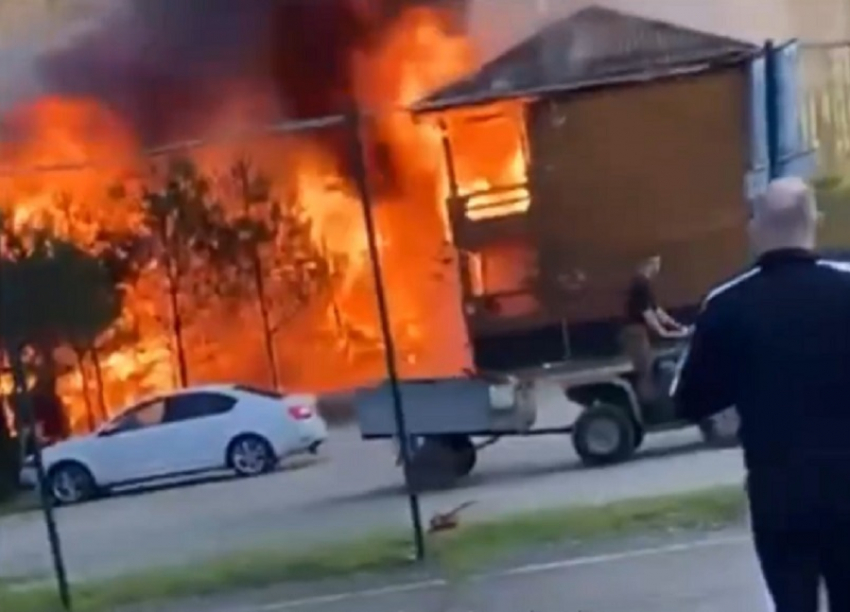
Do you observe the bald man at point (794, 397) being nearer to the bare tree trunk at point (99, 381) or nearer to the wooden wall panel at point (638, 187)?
the wooden wall panel at point (638, 187)

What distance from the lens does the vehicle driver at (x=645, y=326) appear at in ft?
35.1

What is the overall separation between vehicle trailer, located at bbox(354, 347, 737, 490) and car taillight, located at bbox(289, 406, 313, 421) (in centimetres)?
25

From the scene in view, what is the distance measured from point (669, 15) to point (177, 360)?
3.06m

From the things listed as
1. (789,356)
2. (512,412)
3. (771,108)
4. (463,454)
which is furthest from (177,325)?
Result: (789,356)

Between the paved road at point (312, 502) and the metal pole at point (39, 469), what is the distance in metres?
0.06

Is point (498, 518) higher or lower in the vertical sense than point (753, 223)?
lower

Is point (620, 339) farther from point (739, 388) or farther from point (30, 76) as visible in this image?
point (739, 388)

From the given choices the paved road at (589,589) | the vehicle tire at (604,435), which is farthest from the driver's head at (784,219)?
the vehicle tire at (604,435)

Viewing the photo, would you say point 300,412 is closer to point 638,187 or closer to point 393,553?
point 393,553

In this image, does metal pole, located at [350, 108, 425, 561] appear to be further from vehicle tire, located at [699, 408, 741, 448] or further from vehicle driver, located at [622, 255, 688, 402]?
vehicle tire, located at [699, 408, 741, 448]

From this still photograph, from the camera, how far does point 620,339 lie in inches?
428

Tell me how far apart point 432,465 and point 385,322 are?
2.43 feet

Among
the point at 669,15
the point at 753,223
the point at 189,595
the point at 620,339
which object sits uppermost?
the point at 669,15

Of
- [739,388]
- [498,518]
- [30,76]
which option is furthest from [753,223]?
[30,76]
